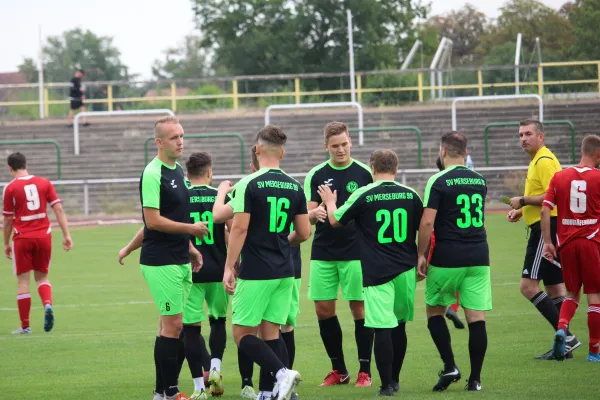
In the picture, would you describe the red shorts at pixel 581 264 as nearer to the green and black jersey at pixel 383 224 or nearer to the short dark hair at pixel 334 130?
the green and black jersey at pixel 383 224

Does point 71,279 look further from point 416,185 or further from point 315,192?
point 416,185

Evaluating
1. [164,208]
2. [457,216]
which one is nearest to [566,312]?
[457,216]

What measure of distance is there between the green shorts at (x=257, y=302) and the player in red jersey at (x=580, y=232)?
313cm

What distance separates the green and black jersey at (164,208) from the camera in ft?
25.0

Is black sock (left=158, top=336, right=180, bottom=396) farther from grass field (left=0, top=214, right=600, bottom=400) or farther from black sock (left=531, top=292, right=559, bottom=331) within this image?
black sock (left=531, top=292, right=559, bottom=331)

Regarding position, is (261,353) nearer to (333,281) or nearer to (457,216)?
(333,281)

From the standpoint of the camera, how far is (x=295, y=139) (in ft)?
114

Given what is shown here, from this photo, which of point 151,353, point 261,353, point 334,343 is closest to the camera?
point 261,353

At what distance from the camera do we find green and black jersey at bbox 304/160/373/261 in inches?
343

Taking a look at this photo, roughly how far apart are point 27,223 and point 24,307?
110 centimetres

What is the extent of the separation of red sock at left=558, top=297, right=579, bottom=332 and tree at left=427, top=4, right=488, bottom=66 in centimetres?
6355

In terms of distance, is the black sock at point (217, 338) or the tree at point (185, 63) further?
the tree at point (185, 63)

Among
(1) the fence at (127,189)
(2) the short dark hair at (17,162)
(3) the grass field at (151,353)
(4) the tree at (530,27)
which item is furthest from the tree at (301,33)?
(2) the short dark hair at (17,162)

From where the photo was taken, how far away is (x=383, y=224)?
7934 millimetres
